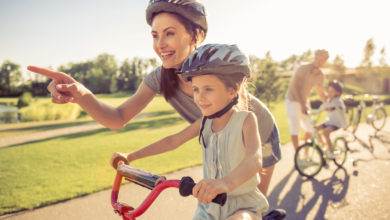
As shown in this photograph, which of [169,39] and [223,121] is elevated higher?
[169,39]

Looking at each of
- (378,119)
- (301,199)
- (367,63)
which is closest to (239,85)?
(301,199)

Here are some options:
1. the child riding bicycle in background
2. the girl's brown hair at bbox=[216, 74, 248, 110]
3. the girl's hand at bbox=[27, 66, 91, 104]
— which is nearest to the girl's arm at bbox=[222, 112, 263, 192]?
the girl's brown hair at bbox=[216, 74, 248, 110]

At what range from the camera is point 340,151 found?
636 centimetres

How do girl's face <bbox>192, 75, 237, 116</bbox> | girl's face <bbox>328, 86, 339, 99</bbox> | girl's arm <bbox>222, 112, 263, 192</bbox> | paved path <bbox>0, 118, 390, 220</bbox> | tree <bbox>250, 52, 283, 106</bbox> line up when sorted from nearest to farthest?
1. girl's arm <bbox>222, 112, 263, 192</bbox>
2. girl's face <bbox>192, 75, 237, 116</bbox>
3. paved path <bbox>0, 118, 390, 220</bbox>
4. girl's face <bbox>328, 86, 339, 99</bbox>
5. tree <bbox>250, 52, 283, 106</bbox>

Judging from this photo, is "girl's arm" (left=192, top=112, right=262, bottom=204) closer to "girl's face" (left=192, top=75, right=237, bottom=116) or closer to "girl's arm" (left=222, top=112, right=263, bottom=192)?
"girl's arm" (left=222, top=112, right=263, bottom=192)

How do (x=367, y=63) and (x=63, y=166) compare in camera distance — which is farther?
(x=367, y=63)

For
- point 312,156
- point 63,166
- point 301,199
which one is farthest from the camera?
point 63,166

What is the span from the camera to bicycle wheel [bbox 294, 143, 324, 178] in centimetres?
586

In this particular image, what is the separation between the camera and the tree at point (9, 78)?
53.3 m

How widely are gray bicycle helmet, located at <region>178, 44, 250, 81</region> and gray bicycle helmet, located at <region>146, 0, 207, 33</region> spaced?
1.57 ft

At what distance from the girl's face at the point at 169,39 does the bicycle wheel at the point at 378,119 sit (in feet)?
36.7

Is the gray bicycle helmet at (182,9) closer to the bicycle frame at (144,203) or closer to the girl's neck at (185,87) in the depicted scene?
the girl's neck at (185,87)

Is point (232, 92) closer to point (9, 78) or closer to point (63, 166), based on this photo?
point (63, 166)

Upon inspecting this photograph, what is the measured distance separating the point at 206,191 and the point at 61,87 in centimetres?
108
